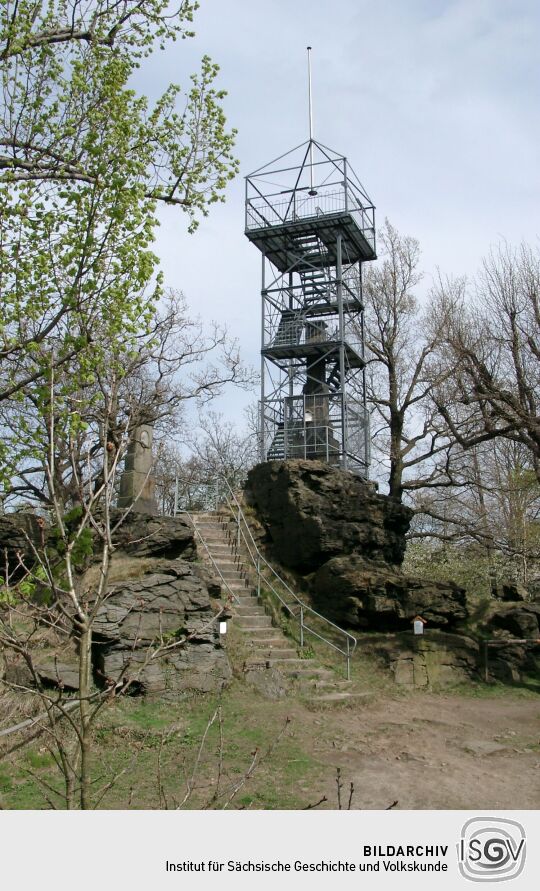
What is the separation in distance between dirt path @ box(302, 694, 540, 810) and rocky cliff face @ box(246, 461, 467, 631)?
2.50m

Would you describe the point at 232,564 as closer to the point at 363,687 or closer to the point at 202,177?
the point at 363,687

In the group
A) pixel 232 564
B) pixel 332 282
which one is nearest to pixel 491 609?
pixel 232 564

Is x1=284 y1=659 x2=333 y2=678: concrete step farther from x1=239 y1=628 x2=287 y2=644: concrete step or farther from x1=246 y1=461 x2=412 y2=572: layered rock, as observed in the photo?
x1=246 y1=461 x2=412 y2=572: layered rock

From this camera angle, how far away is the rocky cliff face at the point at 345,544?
51.7 ft

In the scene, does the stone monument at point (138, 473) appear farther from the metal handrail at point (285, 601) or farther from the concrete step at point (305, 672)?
the concrete step at point (305, 672)

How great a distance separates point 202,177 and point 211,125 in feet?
2.27

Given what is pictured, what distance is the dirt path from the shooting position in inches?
330

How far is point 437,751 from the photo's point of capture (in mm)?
10258

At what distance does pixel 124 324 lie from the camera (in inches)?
348

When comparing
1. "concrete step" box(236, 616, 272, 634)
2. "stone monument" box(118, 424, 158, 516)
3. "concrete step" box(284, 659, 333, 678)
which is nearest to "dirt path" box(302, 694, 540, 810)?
"concrete step" box(284, 659, 333, 678)

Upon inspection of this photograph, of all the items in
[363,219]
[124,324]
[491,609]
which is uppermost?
[363,219]

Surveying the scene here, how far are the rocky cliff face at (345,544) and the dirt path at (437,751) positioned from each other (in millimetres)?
2501

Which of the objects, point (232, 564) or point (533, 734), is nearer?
point (533, 734)
